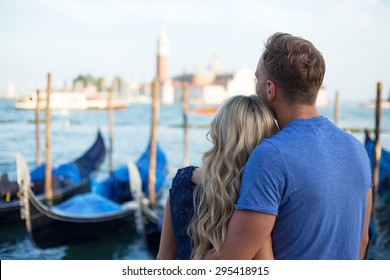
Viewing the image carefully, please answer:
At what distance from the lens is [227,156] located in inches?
19.3

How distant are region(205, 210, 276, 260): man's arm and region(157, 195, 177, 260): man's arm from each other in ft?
0.28

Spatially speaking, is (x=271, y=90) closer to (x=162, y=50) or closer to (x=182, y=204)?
(x=182, y=204)

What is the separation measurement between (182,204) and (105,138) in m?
12.9

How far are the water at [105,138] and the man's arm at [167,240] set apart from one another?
3.44 feet

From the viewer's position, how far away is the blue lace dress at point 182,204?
0.53 meters

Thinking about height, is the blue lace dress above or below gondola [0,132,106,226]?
above

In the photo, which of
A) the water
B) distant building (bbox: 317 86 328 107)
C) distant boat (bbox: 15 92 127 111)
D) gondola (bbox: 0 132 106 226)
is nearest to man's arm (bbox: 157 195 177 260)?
distant building (bbox: 317 86 328 107)

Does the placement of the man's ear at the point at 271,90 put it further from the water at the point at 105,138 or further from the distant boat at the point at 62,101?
the water at the point at 105,138

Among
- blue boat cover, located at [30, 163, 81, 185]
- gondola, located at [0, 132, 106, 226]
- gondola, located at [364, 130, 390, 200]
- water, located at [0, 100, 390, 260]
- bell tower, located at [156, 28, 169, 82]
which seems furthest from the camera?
bell tower, located at [156, 28, 169, 82]

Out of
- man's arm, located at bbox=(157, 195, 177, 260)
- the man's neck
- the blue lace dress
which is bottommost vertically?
man's arm, located at bbox=(157, 195, 177, 260)

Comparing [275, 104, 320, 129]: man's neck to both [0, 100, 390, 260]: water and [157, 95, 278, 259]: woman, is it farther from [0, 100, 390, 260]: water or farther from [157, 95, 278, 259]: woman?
[0, 100, 390, 260]: water

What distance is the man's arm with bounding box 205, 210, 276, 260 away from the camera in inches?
18.3

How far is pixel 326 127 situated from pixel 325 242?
4.7 inches

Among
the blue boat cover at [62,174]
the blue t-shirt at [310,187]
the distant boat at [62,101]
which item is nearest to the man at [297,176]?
the blue t-shirt at [310,187]
